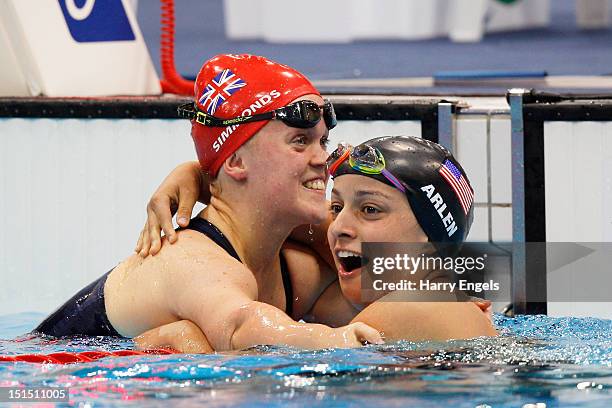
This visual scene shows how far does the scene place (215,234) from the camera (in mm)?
3820

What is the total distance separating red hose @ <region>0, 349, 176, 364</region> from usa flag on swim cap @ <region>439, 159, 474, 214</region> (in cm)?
97

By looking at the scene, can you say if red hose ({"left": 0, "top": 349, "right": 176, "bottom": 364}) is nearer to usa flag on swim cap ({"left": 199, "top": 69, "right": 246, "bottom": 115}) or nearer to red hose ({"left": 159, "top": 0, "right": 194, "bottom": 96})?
usa flag on swim cap ({"left": 199, "top": 69, "right": 246, "bottom": 115})

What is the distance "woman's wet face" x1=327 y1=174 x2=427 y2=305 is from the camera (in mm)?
3596

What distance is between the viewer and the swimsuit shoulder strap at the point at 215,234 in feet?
12.5

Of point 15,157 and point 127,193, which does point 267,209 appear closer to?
point 127,193

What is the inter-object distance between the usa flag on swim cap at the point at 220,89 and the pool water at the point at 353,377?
85 cm

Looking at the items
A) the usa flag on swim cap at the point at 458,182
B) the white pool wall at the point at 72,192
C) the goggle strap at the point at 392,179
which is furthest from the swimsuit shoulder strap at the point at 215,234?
the white pool wall at the point at 72,192

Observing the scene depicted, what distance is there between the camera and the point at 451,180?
11.8ft

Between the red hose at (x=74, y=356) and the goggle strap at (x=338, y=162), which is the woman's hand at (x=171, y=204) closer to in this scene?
the red hose at (x=74, y=356)

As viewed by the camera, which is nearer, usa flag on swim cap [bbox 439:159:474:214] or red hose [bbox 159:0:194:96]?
usa flag on swim cap [bbox 439:159:474:214]

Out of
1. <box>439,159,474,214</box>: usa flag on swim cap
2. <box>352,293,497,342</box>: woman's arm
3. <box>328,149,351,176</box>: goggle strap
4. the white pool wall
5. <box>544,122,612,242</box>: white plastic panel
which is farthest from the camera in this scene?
the white pool wall

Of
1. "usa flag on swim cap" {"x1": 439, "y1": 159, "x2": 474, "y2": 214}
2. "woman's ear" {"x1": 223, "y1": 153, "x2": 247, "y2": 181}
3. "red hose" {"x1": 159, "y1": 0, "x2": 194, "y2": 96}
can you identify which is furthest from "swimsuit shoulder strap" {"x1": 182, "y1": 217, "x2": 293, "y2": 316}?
"red hose" {"x1": 159, "y1": 0, "x2": 194, "y2": 96}

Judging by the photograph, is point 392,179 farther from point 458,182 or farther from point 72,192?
point 72,192

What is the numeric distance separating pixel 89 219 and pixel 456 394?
297 cm
